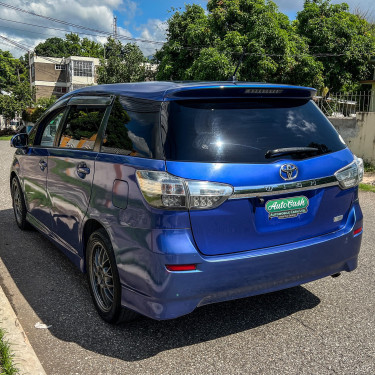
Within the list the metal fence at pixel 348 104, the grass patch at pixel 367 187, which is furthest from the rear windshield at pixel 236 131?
the metal fence at pixel 348 104

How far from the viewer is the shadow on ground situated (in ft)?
10.6

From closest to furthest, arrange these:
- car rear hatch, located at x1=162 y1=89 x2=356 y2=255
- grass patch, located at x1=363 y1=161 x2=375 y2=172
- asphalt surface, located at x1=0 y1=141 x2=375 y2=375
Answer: car rear hatch, located at x1=162 y1=89 x2=356 y2=255 < asphalt surface, located at x1=0 y1=141 x2=375 y2=375 < grass patch, located at x1=363 y1=161 x2=375 y2=172

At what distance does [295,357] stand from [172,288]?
98 cm

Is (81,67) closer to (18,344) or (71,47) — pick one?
(71,47)

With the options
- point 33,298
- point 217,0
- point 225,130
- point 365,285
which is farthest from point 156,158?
point 217,0

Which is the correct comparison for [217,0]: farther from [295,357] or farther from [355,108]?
[295,357]

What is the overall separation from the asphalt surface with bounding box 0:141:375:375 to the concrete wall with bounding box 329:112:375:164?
935 centimetres

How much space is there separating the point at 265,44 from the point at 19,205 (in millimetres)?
18235

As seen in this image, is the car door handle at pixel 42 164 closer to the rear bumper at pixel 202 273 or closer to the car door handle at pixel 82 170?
the car door handle at pixel 82 170

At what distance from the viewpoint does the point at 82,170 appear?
371 centimetres

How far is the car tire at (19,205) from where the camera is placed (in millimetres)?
5883

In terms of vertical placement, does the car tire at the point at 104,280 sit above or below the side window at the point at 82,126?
below

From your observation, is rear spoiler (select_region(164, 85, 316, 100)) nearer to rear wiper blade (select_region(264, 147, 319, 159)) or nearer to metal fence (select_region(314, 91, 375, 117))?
rear wiper blade (select_region(264, 147, 319, 159))

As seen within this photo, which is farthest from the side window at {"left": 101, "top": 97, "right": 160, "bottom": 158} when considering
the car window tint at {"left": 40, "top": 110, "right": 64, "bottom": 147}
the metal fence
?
the metal fence
